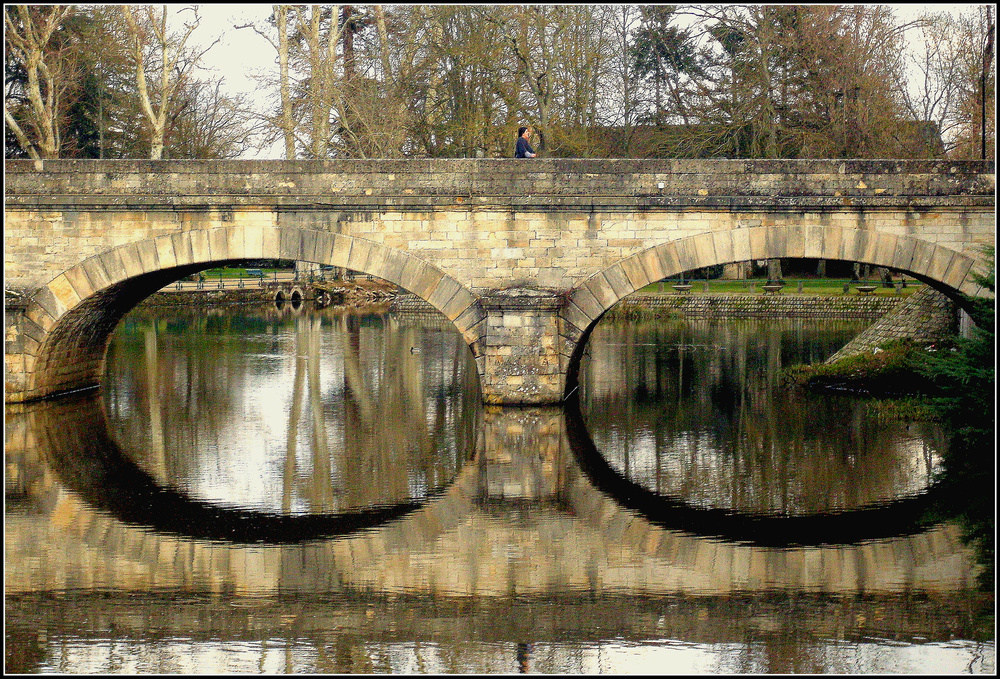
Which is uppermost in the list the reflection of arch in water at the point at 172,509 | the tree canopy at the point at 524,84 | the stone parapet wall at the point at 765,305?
the tree canopy at the point at 524,84

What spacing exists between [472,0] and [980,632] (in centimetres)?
2545

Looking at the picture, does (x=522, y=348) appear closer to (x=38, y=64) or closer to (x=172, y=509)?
(x=172, y=509)

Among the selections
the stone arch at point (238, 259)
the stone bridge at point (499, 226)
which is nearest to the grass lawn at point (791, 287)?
the stone bridge at point (499, 226)

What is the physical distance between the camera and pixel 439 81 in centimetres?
3145

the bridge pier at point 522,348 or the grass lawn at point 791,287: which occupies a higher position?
the grass lawn at point 791,287

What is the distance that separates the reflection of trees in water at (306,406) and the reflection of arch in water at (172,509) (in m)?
0.30

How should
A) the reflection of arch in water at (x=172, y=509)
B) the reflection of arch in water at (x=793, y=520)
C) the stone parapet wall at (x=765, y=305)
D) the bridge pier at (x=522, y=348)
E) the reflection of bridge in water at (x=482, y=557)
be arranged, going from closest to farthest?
1. the reflection of bridge in water at (x=482, y=557)
2. the reflection of arch in water at (x=793, y=520)
3. the reflection of arch in water at (x=172, y=509)
4. the bridge pier at (x=522, y=348)
5. the stone parapet wall at (x=765, y=305)

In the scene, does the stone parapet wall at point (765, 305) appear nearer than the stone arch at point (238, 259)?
No

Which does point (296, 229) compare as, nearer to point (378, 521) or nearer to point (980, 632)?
point (378, 521)

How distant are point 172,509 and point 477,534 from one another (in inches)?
124

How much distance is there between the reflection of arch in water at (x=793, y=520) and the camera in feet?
33.8

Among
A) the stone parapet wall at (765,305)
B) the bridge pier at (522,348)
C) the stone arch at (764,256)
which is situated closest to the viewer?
the stone arch at (764,256)

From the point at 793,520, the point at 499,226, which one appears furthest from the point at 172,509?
the point at 499,226

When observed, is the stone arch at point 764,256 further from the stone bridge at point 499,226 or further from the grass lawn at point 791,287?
the grass lawn at point 791,287
